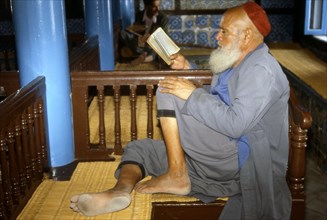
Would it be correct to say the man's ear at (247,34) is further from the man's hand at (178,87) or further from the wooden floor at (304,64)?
the wooden floor at (304,64)

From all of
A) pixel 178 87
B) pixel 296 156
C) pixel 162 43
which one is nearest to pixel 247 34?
pixel 178 87

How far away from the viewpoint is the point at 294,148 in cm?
303

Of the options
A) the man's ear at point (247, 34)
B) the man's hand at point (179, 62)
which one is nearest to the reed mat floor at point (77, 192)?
the man's hand at point (179, 62)

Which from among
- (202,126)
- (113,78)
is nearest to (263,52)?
(202,126)

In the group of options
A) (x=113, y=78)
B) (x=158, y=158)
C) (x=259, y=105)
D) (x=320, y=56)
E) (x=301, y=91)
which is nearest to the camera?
(x=259, y=105)

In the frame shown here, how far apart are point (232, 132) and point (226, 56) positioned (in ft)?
1.63

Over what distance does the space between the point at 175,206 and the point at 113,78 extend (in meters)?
1.28

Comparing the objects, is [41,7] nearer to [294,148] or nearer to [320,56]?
[294,148]

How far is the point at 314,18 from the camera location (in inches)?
329

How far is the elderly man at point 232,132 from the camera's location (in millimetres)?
2658

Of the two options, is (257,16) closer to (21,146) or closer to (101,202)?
(101,202)

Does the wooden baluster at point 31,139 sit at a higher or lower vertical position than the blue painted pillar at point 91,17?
lower

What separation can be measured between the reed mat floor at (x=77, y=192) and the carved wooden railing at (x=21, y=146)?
2.8 inches

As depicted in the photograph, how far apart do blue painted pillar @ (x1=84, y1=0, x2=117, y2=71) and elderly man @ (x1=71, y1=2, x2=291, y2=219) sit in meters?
4.20
